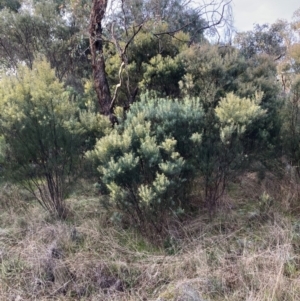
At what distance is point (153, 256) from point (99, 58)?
345cm

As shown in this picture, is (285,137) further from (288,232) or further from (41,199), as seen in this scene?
(41,199)

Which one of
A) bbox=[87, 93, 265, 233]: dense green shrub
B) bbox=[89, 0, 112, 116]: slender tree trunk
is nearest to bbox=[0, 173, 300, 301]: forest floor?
bbox=[87, 93, 265, 233]: dense green shrub

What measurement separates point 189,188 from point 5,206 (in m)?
2.76

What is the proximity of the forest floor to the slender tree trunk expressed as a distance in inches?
63.6

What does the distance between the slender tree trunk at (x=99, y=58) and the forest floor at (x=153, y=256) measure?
5.30 ft

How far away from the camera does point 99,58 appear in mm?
5477

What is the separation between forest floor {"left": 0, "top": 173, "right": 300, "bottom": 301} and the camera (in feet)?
10.1

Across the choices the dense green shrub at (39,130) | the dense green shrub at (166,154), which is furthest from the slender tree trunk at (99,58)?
the dense green shrub at (166,154)

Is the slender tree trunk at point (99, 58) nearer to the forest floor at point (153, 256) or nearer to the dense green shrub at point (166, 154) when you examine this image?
the dense green shrub at point (166, 154)

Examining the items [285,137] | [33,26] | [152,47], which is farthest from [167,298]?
[33,26]

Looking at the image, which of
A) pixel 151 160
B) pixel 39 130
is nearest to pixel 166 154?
pixel 151 160

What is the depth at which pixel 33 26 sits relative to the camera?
26.9 ft

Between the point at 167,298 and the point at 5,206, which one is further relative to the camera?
the point at 5,206

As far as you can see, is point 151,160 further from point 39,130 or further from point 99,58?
point 99,58
